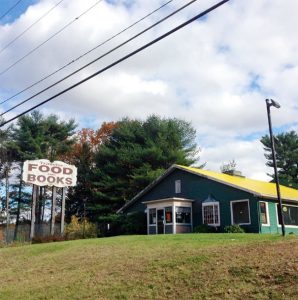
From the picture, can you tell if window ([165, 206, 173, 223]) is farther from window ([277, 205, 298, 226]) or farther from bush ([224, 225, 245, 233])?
window ([277, 205, 298, 226])

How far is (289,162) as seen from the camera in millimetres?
64250

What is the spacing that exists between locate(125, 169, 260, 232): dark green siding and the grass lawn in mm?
12687

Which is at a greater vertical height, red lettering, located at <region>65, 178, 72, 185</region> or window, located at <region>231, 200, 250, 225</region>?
red lettering, located at <region>65, 178, 72, 185</region>

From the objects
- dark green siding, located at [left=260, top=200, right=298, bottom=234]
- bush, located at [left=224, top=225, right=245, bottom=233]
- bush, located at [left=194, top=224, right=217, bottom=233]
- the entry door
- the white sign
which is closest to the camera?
bush, located at [left=224, top=225, right=245, bottom=233]

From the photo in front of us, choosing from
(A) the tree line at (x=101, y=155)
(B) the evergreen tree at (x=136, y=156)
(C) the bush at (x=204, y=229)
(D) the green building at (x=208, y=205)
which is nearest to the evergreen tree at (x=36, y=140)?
(A) the tree line at (x=101, y=155)

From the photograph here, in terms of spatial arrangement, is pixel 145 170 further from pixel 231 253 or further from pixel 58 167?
pixel 231 253

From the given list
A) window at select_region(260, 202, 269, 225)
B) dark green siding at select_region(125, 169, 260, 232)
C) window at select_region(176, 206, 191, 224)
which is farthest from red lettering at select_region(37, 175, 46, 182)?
window at select_region(260, 202, 269, 225)

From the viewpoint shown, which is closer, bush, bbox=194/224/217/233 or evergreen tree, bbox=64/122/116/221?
bush, bbox=194/224/217/233

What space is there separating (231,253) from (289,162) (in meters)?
52.2

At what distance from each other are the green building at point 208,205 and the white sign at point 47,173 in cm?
665

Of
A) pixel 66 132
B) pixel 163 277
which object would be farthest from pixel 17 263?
pixel 66 132

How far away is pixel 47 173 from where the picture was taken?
38406 millimetres

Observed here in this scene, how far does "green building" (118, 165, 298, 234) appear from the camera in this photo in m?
31.3

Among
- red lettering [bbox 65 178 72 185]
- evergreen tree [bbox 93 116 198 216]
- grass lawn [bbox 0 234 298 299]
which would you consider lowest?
grass lawn [bbox 0 234 298 299]
